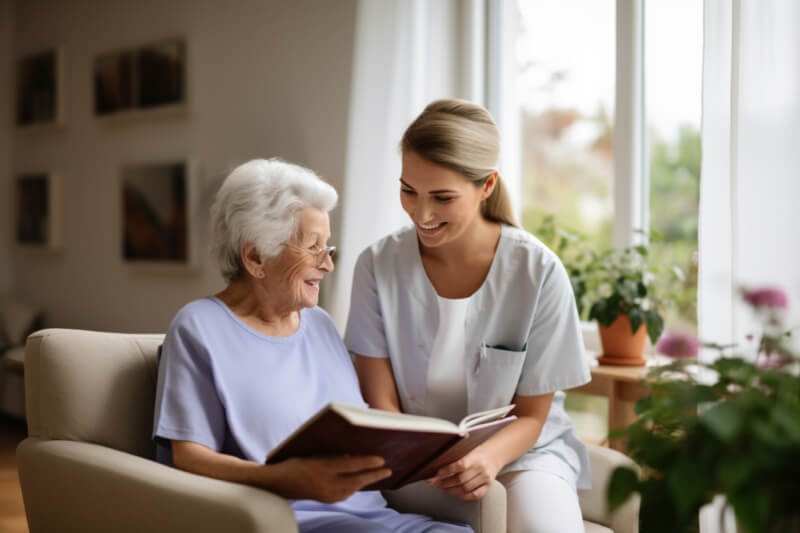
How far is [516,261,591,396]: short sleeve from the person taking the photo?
5.50 ft

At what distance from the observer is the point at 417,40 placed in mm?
2914

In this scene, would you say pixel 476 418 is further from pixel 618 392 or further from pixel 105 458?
pixel 618 392

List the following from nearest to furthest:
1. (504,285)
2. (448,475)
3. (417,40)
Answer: (448,475) < (504,285) < (417,40)

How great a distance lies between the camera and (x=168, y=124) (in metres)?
4.27

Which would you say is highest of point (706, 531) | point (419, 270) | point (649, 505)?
point (419, 270)

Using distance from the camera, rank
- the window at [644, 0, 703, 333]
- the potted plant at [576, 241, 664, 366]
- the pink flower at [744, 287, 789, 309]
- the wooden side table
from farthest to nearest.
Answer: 1. the window at [644, 0, 703, 333]
2. the potted plant at [576, 241, 664, 366]
3. the wooden side table
4. the pink flower at [744, 287, 789, 309]

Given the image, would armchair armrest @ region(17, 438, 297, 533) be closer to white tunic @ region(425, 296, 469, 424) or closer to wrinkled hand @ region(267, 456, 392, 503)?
wrinkled hand @ region(267, 456, 392, 503)

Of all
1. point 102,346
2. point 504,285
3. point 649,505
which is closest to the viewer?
point 649,505

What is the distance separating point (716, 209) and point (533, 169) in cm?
111

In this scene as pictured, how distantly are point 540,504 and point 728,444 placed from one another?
2.73 feet

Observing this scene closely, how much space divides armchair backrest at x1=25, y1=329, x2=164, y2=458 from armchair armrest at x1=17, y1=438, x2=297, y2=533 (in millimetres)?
46

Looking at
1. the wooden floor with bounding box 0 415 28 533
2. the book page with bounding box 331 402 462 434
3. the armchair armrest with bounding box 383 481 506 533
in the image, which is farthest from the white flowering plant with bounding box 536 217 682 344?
the wooden floor with bounding box 0 415 28 533

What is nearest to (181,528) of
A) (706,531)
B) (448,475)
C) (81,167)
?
(448,475)

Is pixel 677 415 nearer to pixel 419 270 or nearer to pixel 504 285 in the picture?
pixel 504 285
